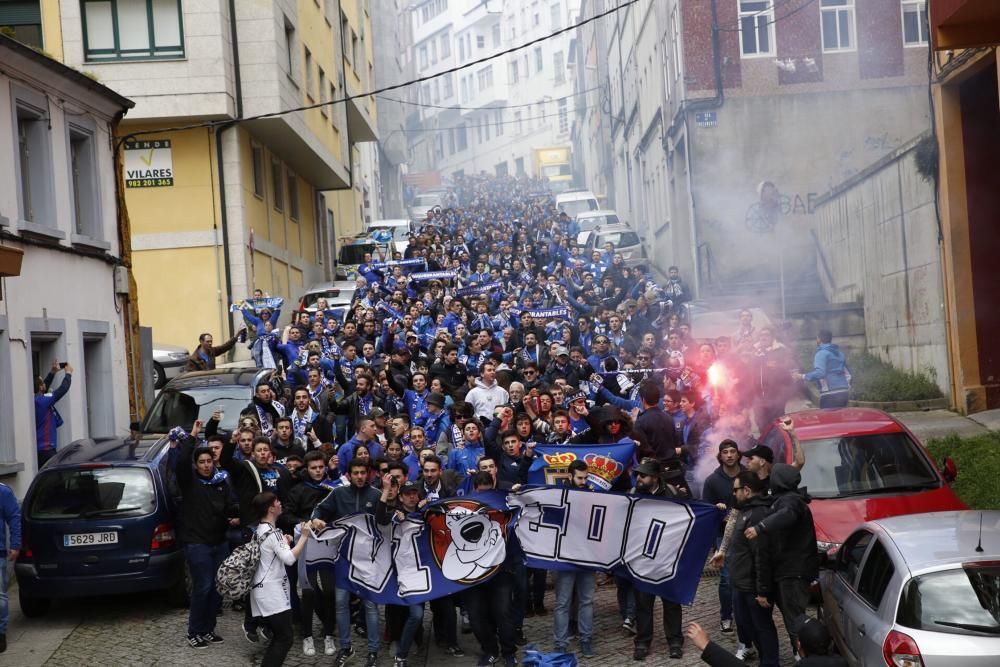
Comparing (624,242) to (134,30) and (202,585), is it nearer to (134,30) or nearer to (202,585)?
(134,30)

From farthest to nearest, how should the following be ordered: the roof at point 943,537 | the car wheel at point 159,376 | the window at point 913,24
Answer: the window at point 913,24, the car wheel at point 159,376, the roof at point 943,537

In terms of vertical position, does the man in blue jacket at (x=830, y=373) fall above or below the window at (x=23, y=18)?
below

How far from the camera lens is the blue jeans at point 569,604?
10000 millimetres

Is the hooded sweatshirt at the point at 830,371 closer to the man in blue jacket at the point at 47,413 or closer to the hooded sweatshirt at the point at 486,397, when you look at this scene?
the hooded sweatshirt at the point at 486,397

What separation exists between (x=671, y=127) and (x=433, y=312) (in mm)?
16750

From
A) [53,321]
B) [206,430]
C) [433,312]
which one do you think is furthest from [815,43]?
[206,430]

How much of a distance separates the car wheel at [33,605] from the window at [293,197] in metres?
24.7

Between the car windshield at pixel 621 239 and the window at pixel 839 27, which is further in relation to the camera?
the car windshield at pixel 621 239

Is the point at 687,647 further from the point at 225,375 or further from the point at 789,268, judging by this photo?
the point at 789,268

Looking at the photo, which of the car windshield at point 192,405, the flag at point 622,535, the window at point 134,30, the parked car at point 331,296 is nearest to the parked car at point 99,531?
the car windshield at point 192,405

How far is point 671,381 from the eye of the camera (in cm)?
1485

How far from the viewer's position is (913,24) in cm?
3216

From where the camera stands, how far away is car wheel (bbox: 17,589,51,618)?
11961 millimetres

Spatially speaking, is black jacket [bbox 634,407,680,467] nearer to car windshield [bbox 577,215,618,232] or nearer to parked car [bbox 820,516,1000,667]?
parked car [bbox 820,516,1000,667]
